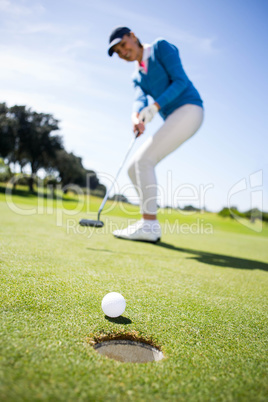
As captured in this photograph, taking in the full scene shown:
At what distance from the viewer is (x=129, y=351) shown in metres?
1.31

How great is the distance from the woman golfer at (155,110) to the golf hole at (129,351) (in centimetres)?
294

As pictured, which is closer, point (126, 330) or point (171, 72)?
point (126, 330)

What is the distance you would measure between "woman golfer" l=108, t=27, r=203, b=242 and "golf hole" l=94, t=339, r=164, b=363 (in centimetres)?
294

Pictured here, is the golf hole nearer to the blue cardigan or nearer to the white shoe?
the white shoe

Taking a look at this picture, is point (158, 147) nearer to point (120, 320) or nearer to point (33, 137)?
point (120, 320)

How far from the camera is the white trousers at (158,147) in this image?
13.2 feet

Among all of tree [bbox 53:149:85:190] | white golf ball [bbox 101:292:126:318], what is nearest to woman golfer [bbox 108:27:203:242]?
white golf ball [bbox 101:292:126:318]

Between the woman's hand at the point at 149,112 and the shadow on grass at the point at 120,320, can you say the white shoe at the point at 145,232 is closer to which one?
the woman's hand at the point at 149,112

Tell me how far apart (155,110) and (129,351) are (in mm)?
3322

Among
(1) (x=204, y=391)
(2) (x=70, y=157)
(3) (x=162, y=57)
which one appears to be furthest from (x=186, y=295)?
(2) (x=70, y=157)

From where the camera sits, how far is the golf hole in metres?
1.28

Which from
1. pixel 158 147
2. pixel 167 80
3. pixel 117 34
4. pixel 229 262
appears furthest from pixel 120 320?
pixel 117 34

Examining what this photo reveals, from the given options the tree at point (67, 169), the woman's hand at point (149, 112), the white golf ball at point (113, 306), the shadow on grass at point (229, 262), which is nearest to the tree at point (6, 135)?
the tree at point (67, 169)

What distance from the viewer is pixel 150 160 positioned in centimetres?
414
